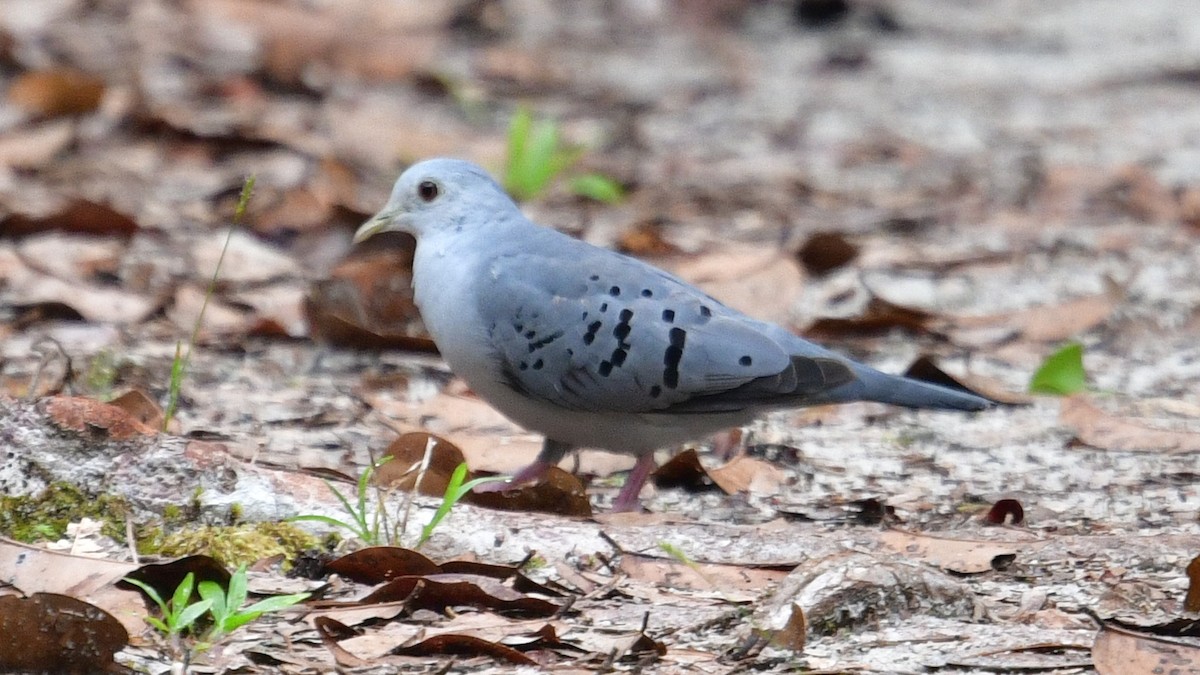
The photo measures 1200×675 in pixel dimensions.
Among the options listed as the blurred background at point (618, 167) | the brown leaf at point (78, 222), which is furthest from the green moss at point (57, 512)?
the brown leaf at point (78, 222)

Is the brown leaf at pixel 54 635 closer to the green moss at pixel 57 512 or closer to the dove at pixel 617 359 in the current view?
the green moss at pixel 57 512

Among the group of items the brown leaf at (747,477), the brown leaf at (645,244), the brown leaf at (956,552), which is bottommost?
the brown leaf at (747,477)

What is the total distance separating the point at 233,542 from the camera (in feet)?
9.92

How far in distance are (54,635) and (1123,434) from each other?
268 centimetres

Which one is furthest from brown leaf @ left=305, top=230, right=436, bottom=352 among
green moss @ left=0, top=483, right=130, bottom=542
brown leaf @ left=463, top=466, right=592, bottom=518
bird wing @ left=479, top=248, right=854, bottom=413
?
green moss @ left=0, top=483, right=130, bottom=542

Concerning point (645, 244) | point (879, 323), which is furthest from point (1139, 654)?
point (645, 244)

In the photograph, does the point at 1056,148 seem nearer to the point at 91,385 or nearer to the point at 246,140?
the point at 246,140

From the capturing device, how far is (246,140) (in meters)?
7.02

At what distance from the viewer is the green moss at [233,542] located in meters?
3.00

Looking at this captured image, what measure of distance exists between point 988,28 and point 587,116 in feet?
13.0

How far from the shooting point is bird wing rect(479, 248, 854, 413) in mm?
3705

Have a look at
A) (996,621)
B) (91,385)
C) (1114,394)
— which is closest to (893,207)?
(1114,394)

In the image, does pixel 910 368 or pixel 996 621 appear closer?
pixel 996 621

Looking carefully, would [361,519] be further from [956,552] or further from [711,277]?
[711,277]
